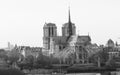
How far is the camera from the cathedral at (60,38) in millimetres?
102800

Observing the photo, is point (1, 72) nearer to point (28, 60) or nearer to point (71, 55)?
point (28, 60)

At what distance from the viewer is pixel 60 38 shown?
107 metres

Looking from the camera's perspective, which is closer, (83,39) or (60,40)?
(83,39)

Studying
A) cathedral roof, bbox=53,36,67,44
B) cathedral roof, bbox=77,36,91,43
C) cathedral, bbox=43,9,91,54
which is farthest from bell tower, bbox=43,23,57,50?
cathedral roof, bbox=77,36,91,43

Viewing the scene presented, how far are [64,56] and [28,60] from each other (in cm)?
1494

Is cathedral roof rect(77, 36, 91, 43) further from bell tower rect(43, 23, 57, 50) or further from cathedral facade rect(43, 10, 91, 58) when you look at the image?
bell tower rect(43, 23, 57, 50)

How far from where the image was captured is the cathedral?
103 meters

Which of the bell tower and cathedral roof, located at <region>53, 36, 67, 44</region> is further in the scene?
the bell tower

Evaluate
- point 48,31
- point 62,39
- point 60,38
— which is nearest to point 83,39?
point 62,39

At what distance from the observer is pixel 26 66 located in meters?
74.1

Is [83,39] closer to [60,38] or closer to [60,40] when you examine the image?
[60,40]

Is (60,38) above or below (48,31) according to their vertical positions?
below

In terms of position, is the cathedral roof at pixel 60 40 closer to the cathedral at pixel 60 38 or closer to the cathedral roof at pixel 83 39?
the cathedral at pixel 60 38

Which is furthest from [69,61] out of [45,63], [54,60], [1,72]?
[1,72]
